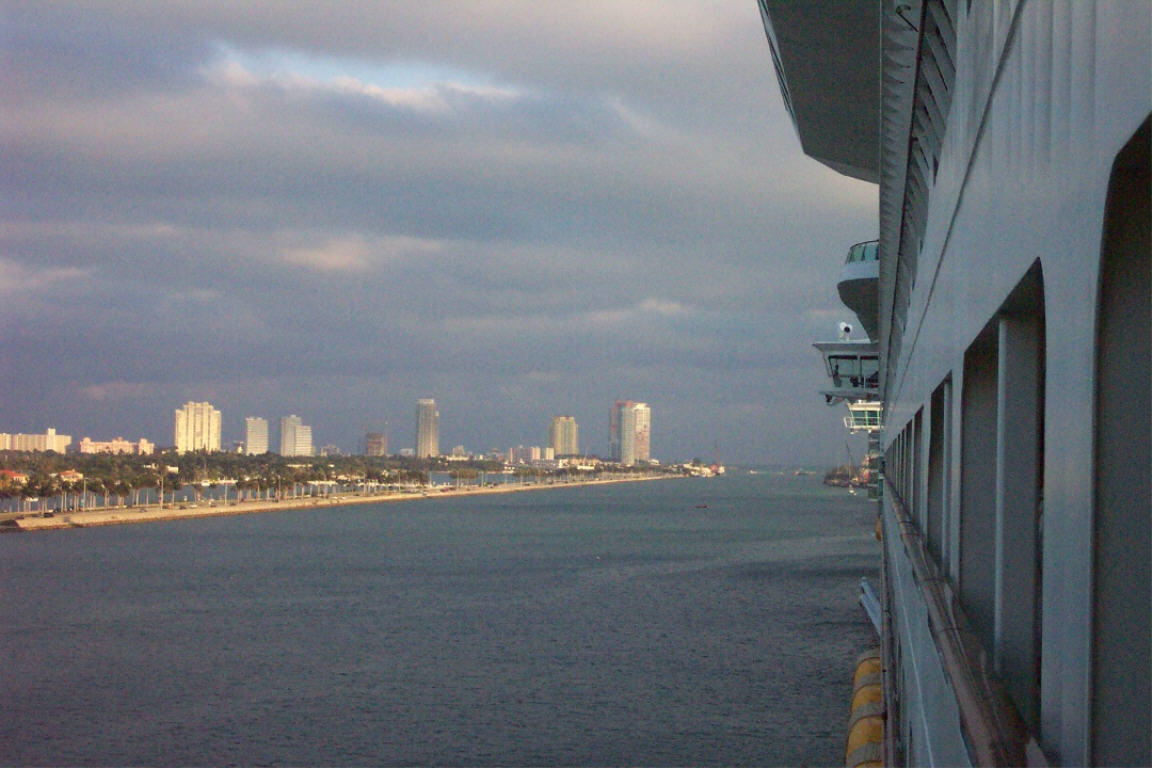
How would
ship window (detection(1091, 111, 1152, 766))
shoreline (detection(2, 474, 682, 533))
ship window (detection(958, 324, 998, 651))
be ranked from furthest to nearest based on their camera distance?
shoreline (detection(2, 474, 682, 533)), ship window (detection(958, 324, 998, 651)), ship window (detection(1091, 111, 1152, 766))

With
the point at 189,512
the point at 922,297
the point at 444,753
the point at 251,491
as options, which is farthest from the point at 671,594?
the point at 251,491

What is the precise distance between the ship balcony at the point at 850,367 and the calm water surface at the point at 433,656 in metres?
7.61

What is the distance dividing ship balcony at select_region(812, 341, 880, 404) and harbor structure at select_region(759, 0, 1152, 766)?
3439 cm

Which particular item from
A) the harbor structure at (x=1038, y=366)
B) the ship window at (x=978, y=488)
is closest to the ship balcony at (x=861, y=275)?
the harbor structure at (x=1038, y=366)

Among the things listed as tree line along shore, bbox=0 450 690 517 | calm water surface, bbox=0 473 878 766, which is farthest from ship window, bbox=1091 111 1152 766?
tree line along shore, bbox=0 450 690 517

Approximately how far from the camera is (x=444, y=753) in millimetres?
22203

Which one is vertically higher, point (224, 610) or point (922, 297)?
point (922, 297)

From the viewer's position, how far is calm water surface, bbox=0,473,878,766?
23122mm

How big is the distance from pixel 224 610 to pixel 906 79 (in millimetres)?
41114

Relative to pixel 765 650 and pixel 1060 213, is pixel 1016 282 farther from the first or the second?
pixel 765 650

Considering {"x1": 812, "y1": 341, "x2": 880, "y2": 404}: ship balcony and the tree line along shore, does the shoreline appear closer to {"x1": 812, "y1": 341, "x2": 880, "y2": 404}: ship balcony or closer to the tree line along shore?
the tree line along shore

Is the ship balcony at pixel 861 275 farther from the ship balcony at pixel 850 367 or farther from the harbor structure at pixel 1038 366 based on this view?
the harbor structure at pixel 1038 366

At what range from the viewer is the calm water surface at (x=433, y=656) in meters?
23.1

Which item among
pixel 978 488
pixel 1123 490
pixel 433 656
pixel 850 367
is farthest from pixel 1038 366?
pixel 850 367
